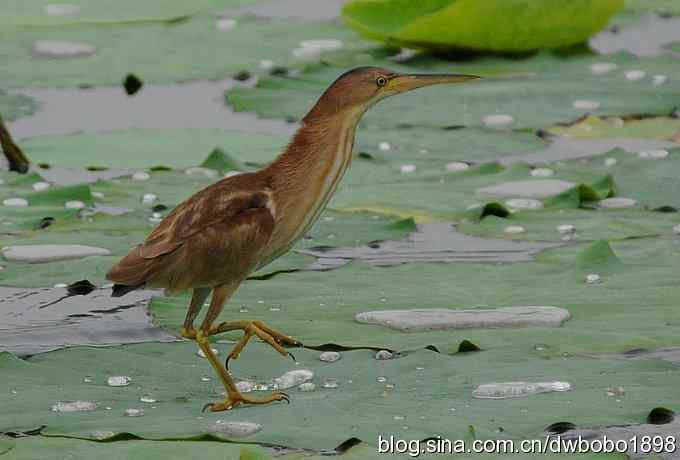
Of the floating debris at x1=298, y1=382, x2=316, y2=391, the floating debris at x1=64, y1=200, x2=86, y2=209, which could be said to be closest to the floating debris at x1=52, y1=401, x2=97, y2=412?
the floating debris at x1=298, y1=382, x2=316, y2=391

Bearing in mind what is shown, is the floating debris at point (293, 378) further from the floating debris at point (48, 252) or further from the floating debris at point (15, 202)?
the floating debris at point (15, 202)

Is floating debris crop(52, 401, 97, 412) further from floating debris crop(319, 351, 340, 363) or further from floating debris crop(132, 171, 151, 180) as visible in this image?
floating debris crop(132, 171, 151, 180)

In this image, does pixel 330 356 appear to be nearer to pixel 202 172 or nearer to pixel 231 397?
pixel 231 397

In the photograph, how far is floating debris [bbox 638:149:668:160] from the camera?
615 cm

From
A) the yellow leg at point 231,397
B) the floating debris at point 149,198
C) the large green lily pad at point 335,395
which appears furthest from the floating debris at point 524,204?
the yellow leg at point 231,397

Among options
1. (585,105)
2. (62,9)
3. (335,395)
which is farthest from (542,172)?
(62,9)

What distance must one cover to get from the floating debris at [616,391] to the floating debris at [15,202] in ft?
8.35

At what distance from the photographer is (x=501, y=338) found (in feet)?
13.9

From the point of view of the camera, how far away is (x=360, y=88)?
13.5 ft

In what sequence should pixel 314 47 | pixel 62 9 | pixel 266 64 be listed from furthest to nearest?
pixel 62 9
pixel 314 47
pixel 266 64

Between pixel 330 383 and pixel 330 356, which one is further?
pixel 330 356

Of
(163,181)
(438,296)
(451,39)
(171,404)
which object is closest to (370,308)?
(438,296)

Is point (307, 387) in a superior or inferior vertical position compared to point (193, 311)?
inferior

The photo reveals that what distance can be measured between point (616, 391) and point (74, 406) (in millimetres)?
1211
